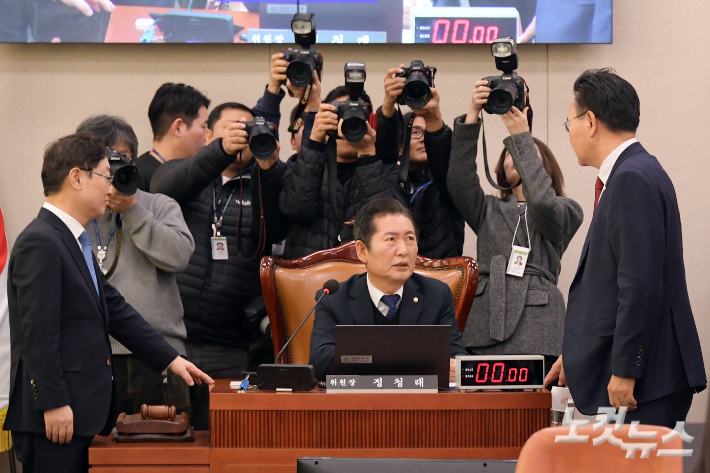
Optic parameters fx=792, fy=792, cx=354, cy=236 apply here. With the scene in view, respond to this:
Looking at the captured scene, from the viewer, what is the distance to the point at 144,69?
4.09m

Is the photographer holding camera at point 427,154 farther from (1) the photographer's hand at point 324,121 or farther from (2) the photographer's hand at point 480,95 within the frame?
(1) the photographer's hand at point 324,121

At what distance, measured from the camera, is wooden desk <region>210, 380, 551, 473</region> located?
6.75 ft

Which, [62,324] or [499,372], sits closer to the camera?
[499,372]

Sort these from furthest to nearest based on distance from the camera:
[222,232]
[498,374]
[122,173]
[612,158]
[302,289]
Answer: [222,232] → [302,289] → [122,173] → [612,158] → [498,374]

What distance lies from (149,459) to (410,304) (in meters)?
0.93

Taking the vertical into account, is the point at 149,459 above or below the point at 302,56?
below

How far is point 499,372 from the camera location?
84.1 inches

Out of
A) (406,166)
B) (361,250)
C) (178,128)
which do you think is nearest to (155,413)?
(361,250)

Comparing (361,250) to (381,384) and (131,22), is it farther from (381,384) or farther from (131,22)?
(131,22)

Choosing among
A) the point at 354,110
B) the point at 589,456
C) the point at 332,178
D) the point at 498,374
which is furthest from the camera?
the point at 332,178

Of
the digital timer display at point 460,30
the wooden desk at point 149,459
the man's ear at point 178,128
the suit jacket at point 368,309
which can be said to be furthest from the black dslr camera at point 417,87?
the wooden desk at point 149,459

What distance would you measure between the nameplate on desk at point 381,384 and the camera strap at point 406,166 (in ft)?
3.71

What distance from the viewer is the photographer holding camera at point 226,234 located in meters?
3.04

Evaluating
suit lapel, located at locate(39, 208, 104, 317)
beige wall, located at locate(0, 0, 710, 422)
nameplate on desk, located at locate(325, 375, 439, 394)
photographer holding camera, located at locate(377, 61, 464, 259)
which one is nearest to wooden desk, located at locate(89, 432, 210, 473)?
nameplate on desk, located at locate(325, 375, 439, 394)
